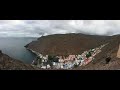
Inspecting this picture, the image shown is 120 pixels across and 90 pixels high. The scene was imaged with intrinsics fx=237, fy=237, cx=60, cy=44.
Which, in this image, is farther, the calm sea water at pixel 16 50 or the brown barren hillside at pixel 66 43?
the brown barren hillside at pixel 66 43

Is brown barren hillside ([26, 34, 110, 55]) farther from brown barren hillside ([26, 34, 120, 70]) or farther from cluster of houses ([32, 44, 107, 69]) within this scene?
cluster of houses ([32, 44, 107, 69])

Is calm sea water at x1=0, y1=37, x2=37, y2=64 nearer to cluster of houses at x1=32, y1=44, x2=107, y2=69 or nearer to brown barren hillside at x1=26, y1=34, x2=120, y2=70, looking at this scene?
cluster of houses at x1=32, y1=44, x2=107, y2=69

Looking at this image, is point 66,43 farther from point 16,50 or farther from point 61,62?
point 16,50

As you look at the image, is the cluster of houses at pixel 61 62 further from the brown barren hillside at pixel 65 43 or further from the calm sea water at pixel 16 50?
the brown barren hillside at pixel 65 43

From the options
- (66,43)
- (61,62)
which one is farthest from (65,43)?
(61,62)

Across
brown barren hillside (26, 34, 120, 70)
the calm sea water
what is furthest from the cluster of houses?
brown barren hillside (26, 34, 120, 70)

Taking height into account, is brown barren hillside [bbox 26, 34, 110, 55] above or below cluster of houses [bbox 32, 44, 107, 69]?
above

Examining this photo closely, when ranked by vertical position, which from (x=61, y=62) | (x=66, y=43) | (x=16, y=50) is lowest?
(x=61, y=62)

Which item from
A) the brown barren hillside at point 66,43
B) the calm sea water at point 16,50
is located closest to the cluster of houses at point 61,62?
the calm sea water at point 16,50

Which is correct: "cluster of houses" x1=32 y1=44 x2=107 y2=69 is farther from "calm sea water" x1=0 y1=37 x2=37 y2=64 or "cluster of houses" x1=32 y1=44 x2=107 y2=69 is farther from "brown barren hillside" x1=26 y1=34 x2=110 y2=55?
"brown barren hillside" x1=26 y1=34 x2=110 y2=55

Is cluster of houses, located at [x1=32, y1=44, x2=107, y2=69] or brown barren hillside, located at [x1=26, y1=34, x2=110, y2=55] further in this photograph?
brown barren hillside, located at [x1=26, y1=34, x2=110, y2=55]

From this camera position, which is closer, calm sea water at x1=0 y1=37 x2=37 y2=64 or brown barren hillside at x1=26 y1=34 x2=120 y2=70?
calm sea water at x1=0 y1=37 x2=37 y2=64
